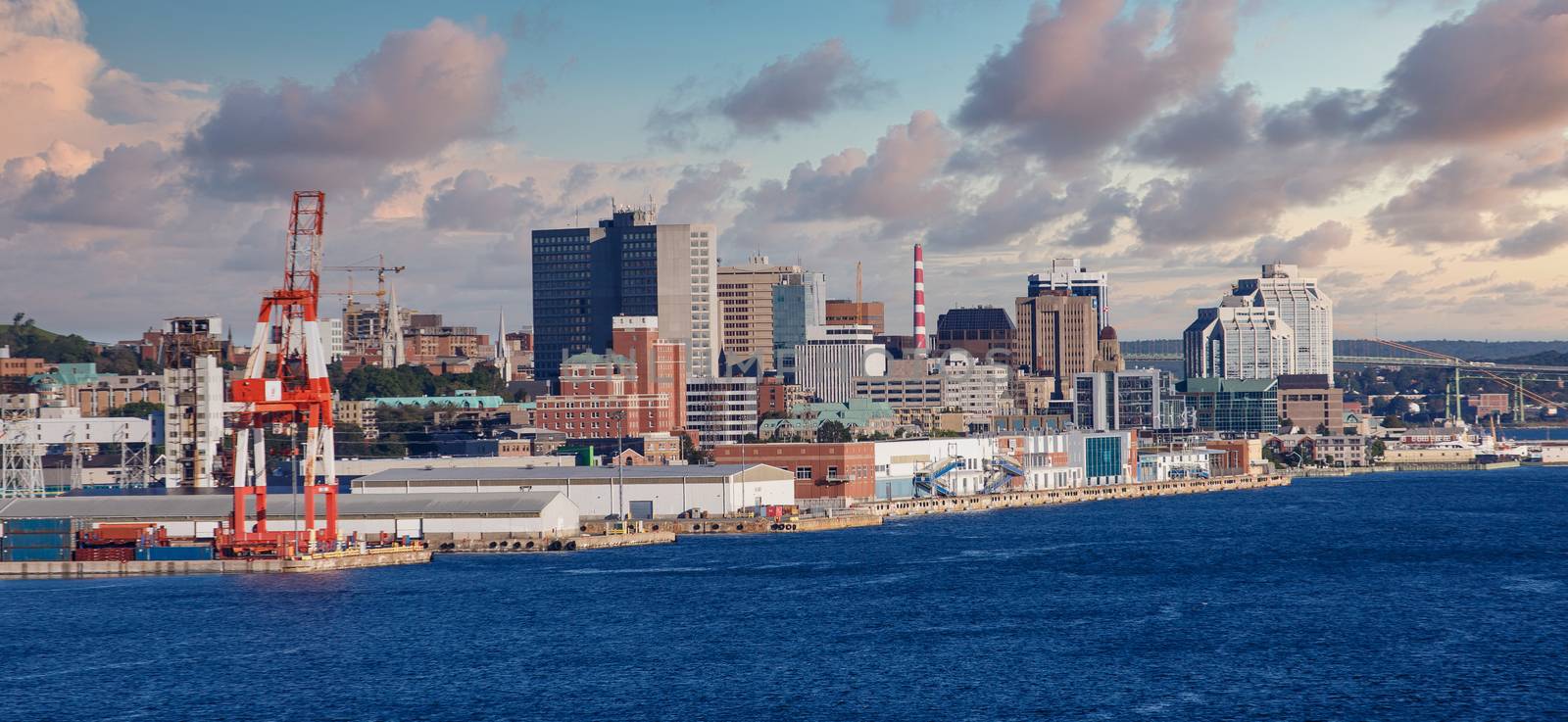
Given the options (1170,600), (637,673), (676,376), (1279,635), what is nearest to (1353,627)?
(1279,635)

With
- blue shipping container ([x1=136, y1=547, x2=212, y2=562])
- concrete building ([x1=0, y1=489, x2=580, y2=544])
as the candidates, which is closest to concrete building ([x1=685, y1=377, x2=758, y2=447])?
concrete building ([x1=0, y1=489, x2=580, y2=544])

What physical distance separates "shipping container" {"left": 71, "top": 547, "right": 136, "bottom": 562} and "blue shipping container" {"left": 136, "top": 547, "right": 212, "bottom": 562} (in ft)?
1.37

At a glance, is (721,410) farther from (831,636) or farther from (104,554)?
(831,636)

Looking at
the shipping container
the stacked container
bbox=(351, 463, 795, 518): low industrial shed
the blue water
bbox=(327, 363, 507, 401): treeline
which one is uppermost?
bbox=(327, 363, 507, 401): treeline

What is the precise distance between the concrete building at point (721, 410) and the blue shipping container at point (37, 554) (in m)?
82.7

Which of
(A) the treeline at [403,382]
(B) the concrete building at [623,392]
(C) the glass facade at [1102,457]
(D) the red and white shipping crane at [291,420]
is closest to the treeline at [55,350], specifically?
(A) the treeline at [403,382]

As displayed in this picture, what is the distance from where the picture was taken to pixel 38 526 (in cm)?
7425

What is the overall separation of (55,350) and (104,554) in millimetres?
128938

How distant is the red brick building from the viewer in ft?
342

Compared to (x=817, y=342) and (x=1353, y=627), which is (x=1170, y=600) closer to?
(x=1353, y=627)

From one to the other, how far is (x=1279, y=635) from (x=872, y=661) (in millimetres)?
12470

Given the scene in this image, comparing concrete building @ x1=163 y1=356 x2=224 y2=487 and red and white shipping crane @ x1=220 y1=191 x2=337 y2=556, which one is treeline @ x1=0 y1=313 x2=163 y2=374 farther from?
red and white shipping crane @ x1=220 y1=191 x2=337 y2=556

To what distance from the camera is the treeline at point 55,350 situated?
19225cm

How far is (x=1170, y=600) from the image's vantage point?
63406 millimetres
